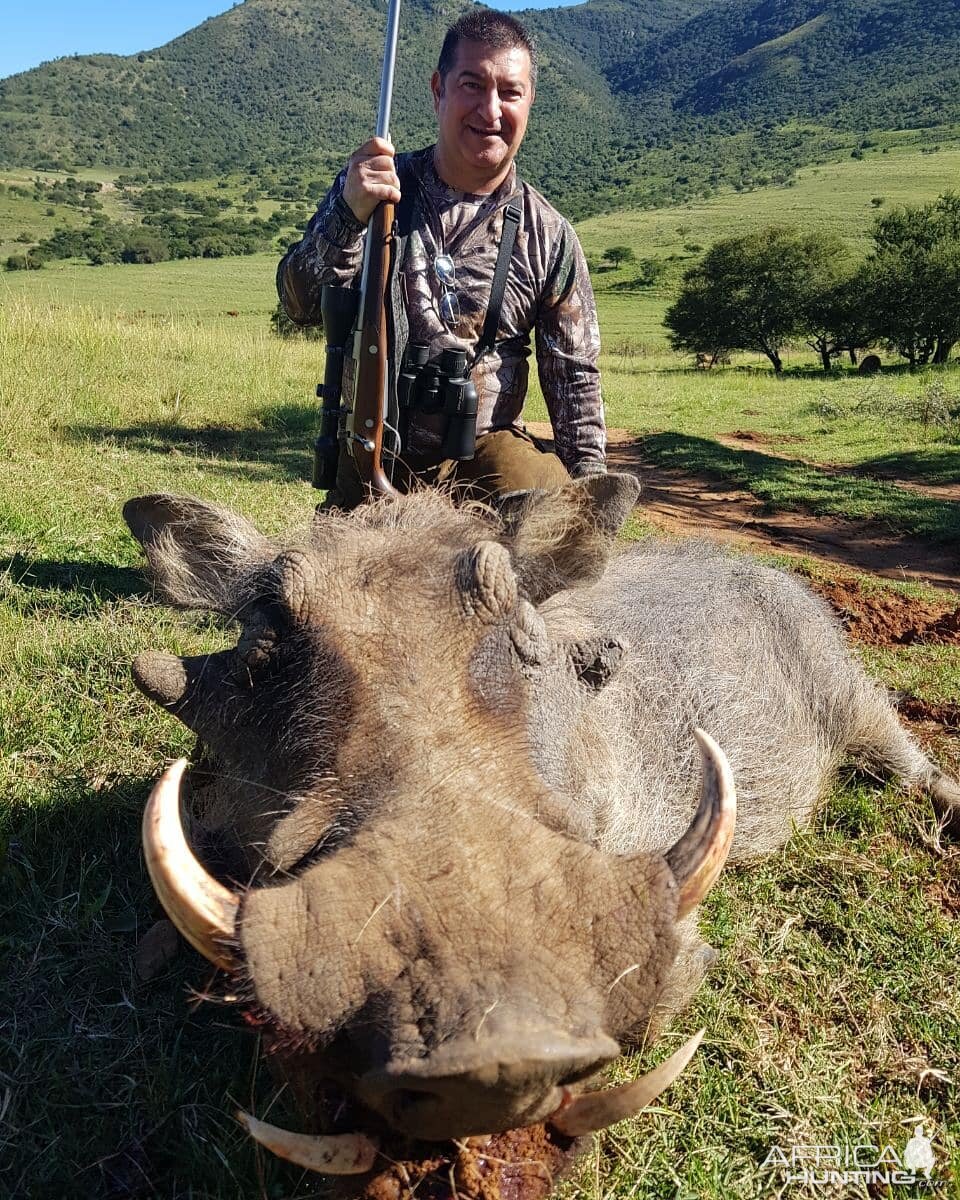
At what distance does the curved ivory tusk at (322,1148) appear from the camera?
1.29 m

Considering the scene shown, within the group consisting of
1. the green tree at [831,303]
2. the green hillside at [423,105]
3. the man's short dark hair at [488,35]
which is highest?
the green hillside at [423,105]

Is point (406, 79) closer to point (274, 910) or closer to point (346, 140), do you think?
point (346, 140)

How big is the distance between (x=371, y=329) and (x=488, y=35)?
1275 millimetres

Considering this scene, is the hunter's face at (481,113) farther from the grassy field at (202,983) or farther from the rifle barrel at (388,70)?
the grassy field at (202,983)

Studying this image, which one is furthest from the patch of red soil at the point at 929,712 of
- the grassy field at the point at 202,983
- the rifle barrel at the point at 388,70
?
the rifle barrel at the point at 388,70

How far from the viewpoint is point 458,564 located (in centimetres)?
197

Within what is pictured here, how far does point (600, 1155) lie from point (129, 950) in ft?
4.23

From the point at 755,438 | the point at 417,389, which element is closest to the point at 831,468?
the point at 755,438

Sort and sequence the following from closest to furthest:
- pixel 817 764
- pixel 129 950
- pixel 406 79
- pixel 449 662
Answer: pixel 449 662 < pixel 129 950 < pixel 817 764 < pixel 406 79

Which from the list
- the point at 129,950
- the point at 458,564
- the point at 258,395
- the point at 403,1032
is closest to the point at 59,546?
the point at 129,950

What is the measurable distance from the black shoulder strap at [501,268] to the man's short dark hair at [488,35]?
1.80ft

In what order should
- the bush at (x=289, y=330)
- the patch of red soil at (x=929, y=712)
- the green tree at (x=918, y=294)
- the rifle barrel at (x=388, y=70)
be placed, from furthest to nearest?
the green tree at (x=918, y=294)
the bush at (x=289, y=330)
the patch of red soil at (x=929, y=712)
the rifle barrel at (x=388, y=70)

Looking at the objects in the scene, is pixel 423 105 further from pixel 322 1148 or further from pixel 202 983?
pixel 322 1148

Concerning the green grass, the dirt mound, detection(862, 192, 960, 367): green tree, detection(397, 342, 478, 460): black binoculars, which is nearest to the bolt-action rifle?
detection(397, 342, 478, 460): black binoculars
